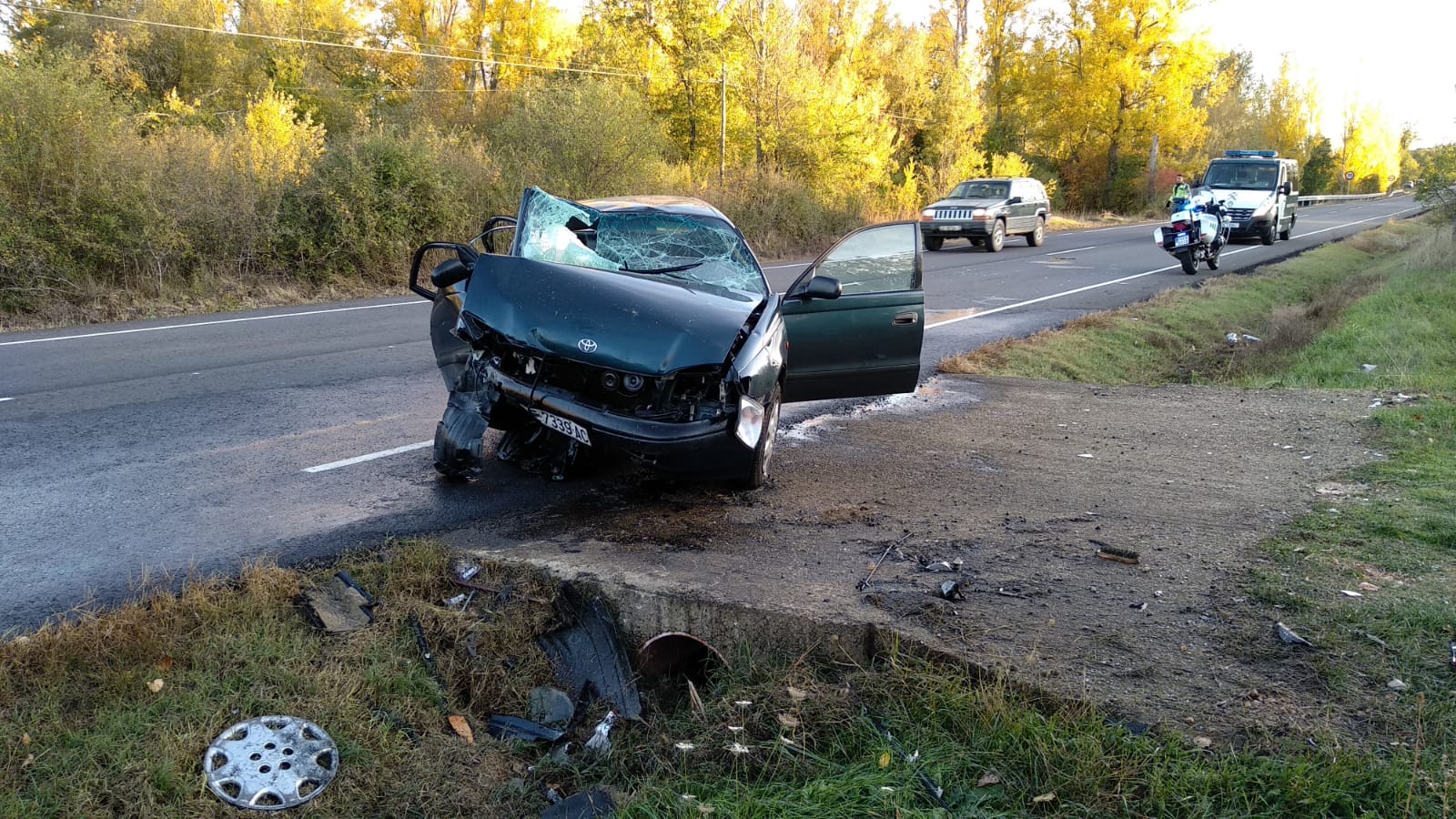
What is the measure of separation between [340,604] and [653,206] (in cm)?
351

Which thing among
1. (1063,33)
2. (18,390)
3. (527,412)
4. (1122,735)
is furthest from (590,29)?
(1122,735)

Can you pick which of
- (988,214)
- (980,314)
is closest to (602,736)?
(980,314)

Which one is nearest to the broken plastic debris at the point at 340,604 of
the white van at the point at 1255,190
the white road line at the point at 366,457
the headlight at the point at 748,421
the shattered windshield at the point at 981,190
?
the headlight at the point at 748,421

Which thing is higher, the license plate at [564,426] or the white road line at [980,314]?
the license plate at [564,426]

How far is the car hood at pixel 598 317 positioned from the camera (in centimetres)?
446

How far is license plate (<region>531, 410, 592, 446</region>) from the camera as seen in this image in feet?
14.6

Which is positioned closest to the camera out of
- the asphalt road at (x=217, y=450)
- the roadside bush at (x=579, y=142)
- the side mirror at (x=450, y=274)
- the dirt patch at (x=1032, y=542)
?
the dirt patch at (x=1032, y=542)

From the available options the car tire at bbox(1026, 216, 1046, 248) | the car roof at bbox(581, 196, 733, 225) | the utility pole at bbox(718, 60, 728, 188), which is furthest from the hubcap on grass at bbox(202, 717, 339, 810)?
the car tire at bbox(1026, 216, 1046, 248)

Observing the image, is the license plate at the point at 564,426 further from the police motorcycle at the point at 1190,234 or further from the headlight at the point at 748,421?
the police motorcycle at the point at 1190,234

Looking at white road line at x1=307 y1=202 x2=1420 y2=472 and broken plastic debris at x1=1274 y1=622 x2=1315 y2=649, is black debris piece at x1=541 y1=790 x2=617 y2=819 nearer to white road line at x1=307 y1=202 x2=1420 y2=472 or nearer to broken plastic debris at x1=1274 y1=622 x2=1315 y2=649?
broken plastic debris at x1=1274 y1=622 x2=1315 y2=649

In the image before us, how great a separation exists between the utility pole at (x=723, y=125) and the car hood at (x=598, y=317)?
20.4 metres

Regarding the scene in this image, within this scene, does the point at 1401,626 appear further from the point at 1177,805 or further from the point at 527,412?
the point at 527,412

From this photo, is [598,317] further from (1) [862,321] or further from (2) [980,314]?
(2) [980,314]

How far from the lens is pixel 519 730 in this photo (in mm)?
3539
